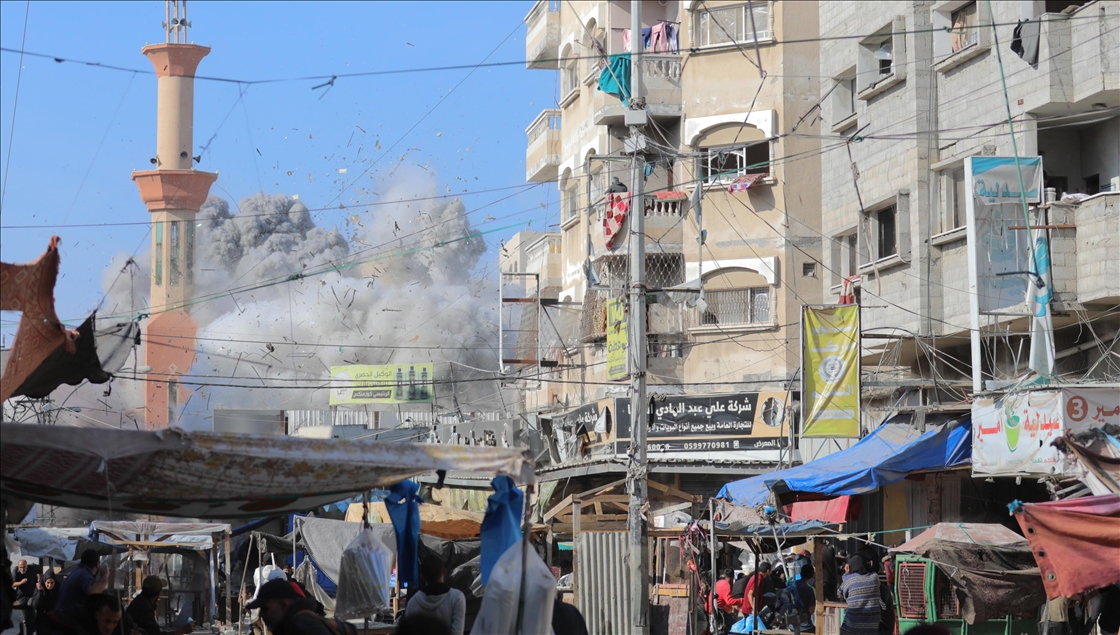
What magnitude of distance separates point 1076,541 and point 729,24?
25.5m

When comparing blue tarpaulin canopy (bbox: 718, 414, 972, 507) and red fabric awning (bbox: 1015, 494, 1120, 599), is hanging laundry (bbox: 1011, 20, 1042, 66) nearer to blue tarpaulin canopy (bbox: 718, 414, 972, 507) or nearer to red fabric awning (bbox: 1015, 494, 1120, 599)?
blue tarpaulin canopy (bbox: 718, 414, 972, 507)

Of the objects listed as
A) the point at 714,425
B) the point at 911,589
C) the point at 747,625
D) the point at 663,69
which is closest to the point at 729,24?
the point at 663,69

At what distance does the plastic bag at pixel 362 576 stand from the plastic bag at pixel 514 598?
9.05ft

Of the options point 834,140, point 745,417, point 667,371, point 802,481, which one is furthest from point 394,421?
point 802,481

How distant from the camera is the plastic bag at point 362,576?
35.6ft

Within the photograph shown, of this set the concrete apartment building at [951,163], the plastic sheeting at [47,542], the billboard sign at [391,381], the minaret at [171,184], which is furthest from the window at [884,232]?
the minaret at [171,184]

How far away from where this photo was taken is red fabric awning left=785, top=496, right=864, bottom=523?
22578 millimetres

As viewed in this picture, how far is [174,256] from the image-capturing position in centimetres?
6662

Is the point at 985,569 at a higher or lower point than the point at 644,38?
lower

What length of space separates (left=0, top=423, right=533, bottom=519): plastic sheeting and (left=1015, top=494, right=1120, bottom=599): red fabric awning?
15.7 feet

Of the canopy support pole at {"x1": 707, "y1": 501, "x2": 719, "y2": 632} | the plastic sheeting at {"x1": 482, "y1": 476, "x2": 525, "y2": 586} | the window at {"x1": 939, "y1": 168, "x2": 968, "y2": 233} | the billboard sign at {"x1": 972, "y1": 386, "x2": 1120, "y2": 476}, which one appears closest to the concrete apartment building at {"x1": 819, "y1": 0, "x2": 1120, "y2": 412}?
the window at {"x1": 939, "y1": 168, "x2": 968, "y2": 233}

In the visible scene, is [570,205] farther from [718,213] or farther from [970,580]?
[970,580]

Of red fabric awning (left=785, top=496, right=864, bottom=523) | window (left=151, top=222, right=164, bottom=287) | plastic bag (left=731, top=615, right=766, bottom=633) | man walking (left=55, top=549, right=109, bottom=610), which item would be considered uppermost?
window (left=151, top=222, right=164, bottom=287)

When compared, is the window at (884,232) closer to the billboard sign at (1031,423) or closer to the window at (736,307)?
the billboard sign at (1031,423)
